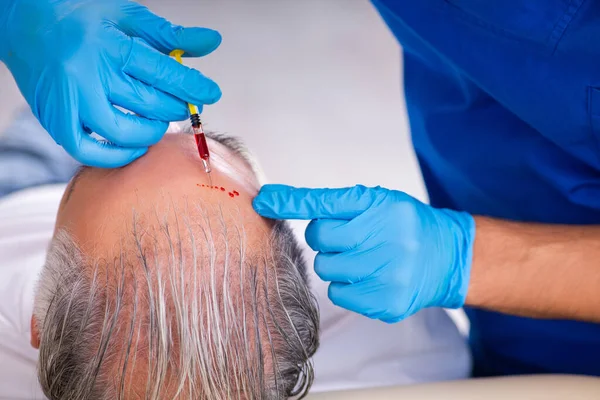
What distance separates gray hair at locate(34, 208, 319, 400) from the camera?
83 centimetres

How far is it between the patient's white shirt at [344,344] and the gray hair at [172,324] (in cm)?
42

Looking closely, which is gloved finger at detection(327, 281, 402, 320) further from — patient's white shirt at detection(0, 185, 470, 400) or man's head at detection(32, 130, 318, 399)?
patient's white shirt at detection(0, 185, 470, 400)

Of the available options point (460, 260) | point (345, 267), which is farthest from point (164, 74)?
point (460, 260)

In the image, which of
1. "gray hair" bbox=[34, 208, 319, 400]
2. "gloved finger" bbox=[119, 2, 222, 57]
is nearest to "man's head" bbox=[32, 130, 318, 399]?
"gray hair" bbox=[34, 208, 319, 400]

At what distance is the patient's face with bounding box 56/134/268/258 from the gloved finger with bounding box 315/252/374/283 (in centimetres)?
13

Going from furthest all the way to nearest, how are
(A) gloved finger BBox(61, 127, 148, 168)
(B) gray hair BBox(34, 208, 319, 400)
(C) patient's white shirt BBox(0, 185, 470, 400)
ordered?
(C) patient's white shirt BBox(0, 185, 470, 400)
(A) gloved finger BBox(61, 127, 148, 168)
(B) gray hair BBox(34, 208, 319, 400)

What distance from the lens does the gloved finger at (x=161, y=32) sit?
3.35 feet

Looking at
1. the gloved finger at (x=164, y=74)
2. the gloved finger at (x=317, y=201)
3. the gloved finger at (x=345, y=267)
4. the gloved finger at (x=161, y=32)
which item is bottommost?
the gloved finger at (x=345, y=267)

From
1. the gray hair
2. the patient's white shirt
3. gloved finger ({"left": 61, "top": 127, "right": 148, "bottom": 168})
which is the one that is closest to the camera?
the gray hair

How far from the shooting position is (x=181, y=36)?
104cm

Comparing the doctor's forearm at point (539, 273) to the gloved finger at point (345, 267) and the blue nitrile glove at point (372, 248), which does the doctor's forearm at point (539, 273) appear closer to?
the blue nitrile glove at point (372, 248)

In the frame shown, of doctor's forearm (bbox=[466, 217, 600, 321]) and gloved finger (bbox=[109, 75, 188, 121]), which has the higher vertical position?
gloved finger (bbox=[109, 75, 188, 121])

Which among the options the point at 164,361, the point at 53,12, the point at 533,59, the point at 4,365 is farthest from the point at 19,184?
the point at 533,59

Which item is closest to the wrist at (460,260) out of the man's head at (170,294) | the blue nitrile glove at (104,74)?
the man's head at (170,294)
